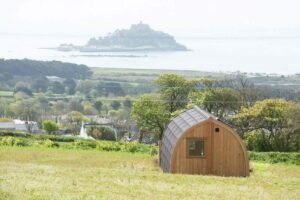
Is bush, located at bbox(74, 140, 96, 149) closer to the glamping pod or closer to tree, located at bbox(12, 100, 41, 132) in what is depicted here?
the glamping pod

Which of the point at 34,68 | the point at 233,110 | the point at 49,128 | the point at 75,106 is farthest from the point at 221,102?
the point at 34,68

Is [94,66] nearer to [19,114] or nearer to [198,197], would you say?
Answer: [19,114]

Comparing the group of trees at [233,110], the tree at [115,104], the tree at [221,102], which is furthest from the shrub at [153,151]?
the tree at [115,104]

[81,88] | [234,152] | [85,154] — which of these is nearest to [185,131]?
[234,152]

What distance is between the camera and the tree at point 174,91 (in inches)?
1886

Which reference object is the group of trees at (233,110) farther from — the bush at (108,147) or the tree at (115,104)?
the tree at (115,104)

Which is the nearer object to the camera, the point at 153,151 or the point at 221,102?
the point at 153,151

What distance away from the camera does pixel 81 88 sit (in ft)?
398

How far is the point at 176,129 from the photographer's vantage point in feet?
78.0

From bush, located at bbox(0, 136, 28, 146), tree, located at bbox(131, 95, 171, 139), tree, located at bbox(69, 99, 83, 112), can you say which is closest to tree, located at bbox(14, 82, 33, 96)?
tree, located at bbox(69, 99, 83, 112)

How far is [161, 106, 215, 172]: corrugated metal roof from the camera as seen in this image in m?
22.7

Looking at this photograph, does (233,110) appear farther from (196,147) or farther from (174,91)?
(196,147)

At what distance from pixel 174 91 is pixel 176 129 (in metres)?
24.4

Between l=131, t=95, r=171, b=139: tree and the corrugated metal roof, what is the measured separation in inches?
740
